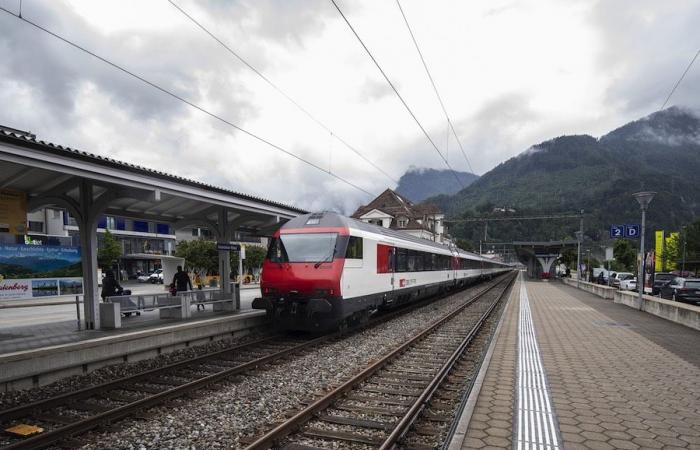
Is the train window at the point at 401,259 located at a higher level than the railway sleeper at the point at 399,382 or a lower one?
higher

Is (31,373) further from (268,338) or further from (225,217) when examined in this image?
(225,217)

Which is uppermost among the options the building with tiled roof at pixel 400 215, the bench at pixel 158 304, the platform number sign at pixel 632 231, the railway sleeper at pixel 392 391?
the building with tiled roof at pixel 400 215

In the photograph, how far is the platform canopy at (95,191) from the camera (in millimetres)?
7762

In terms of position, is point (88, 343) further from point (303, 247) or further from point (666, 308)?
point (666, 308)

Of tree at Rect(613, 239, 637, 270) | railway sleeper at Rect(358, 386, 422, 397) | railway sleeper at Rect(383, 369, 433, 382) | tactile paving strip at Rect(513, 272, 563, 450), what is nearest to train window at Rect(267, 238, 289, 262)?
railway sleeper at Rect(383, 369, 433, 382)

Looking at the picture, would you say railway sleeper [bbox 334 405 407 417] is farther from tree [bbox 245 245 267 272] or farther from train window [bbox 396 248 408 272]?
tree [bbox 245 245 267 272]

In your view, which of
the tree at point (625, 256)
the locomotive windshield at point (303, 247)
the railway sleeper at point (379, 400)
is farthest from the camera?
the tree at point (625, 256)

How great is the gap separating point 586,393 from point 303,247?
6.91 metres

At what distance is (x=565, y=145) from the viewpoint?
179 m

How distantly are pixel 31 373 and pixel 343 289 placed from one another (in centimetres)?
607

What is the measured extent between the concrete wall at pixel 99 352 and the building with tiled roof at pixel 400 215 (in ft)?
154

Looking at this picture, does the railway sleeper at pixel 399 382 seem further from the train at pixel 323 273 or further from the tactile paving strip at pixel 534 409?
the train at pixel 323 273

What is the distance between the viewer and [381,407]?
20.3 feet

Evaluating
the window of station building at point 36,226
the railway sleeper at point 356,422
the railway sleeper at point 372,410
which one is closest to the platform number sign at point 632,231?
the railway sleeper at point 372,410
